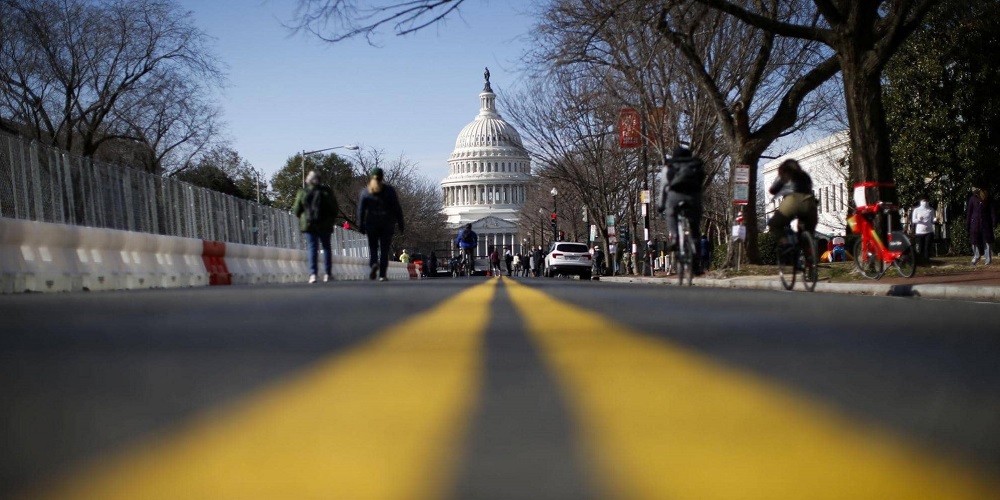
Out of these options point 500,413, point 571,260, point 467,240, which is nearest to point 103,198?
point 500,413

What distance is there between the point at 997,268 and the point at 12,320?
17754 mm

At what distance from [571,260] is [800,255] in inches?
1505

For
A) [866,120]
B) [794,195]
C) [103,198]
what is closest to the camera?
[794,195]

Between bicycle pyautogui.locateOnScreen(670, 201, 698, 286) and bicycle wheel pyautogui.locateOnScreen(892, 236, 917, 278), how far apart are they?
3124mm

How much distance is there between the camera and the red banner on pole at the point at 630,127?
39.2 meters

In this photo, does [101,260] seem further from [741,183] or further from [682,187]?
[741,183]

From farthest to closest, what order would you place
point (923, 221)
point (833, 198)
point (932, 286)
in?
point (833, 198)
point (923, 221)
point (932, 286)

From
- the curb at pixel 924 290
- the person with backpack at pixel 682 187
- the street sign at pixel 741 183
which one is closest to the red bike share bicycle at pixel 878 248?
the curb at pixel 924 290

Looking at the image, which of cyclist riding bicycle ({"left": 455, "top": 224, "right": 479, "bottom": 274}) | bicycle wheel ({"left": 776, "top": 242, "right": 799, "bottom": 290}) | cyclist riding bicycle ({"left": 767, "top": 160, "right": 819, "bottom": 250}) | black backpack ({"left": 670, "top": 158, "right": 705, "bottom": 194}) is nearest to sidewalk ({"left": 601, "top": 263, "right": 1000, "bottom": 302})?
bicycle wheel ({"left": 776, "top": 242, "right": 799, "bottom": 290})

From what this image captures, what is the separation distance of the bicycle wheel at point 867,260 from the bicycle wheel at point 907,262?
1.48 feet

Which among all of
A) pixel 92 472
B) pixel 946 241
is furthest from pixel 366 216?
pixel 946 241

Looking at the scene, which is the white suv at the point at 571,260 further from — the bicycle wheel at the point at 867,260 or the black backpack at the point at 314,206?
the bicycle wheel at the point at 867,260

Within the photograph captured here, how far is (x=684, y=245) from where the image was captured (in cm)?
1647

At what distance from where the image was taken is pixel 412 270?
221 ft
